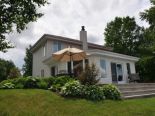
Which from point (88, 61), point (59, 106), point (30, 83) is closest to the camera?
point (59, 106)

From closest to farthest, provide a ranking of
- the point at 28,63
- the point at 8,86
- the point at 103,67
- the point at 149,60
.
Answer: the point at 8,86 → the point at 103,67 → the point at 149,60 → the point at 28,63

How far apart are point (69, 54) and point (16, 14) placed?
720 cm

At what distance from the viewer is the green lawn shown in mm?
8195

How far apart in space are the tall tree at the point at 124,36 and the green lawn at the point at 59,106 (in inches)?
1334

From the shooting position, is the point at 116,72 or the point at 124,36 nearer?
the point at 116,72

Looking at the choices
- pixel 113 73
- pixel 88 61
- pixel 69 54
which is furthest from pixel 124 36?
pixel 69 54

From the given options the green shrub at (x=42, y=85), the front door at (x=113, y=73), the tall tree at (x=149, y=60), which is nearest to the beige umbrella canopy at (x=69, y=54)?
the green shrub at (x=42, y=85)

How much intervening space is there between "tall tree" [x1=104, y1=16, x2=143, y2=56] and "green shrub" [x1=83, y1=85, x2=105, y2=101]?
33189 millimetres

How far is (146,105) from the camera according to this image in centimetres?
1006

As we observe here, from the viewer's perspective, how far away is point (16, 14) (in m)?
9.21

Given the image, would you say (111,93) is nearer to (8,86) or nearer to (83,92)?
(83,92)

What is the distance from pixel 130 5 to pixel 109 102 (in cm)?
814

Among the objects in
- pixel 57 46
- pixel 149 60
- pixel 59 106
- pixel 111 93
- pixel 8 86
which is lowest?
pixel 59 106

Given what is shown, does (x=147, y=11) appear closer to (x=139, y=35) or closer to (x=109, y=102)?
(x=139, y=35)
